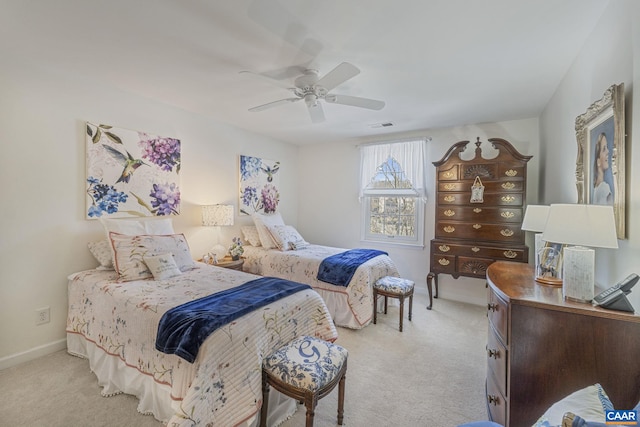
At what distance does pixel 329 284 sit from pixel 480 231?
1950 mm

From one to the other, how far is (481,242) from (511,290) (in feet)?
7.21

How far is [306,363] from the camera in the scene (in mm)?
1564

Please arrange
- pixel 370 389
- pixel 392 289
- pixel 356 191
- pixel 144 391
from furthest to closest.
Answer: pixel 356 191 < pixel 392 289 < pixel 370 389 < pixel 144 391

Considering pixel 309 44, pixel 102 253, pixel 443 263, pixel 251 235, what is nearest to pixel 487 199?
pixel 443 263

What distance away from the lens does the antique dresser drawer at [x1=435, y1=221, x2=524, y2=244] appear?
3258 mm

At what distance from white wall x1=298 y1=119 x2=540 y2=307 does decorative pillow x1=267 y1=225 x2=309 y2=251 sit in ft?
3.50

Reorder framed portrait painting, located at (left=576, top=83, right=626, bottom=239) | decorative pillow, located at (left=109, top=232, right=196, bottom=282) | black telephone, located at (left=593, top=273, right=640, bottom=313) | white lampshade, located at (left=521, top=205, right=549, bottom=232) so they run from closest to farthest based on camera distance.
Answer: black telephone, located at (left=593, top=273, right=640, bottom=313), framed portrait painting, located at (left=576, top=83, right=626, bottom=239), white lampshade, located at (left=521, top=205, right=549, bottom=232), decorative pillow, located at (left=109, top=232, right=196, bottom=282)

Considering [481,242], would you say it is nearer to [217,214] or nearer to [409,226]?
[409,226]

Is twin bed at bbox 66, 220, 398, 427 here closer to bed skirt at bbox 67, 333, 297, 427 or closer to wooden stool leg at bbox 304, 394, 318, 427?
bed skirt at bbox 67, 333, 297, 427

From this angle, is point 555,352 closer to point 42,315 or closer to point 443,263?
point 443,263

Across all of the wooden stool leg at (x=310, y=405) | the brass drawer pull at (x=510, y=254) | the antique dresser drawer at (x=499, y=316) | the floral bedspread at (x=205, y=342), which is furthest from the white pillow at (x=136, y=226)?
the brass drawer pull at (x=510, y=254)

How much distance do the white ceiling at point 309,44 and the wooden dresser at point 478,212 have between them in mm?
716

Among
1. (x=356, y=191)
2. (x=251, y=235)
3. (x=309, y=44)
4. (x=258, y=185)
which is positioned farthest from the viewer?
(x=356, y=191)

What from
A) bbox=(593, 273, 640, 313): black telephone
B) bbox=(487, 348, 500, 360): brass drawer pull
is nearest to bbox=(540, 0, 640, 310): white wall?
bbox=(593, 273, 640, 313): black telephone
